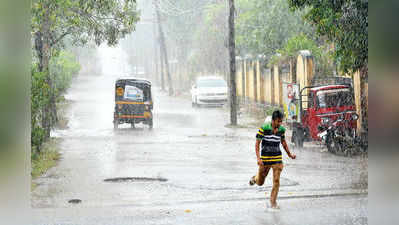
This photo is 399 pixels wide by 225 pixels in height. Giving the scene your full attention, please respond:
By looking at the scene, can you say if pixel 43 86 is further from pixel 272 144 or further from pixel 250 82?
pixel 250 82

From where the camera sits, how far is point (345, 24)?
36.3 feet

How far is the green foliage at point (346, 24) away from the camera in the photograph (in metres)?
10.9

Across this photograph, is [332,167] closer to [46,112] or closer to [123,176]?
[123,176]

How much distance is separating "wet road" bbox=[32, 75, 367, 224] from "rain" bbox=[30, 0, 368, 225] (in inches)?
1.2

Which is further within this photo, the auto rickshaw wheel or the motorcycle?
the auto rickshaw wheel

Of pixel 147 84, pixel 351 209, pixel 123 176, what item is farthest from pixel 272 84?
pixel 351 209

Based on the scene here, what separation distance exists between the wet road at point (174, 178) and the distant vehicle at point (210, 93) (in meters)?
5.83

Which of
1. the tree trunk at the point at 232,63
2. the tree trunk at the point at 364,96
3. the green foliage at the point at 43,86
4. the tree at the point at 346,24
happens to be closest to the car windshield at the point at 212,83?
the tree trunk at the point at 232,63

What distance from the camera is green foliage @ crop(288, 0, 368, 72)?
1085cm

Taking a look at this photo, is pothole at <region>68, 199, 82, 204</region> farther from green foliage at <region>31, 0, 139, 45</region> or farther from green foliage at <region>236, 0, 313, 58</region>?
green foliage at <region>236, 0, 313, 58</region>

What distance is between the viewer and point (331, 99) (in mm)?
12836

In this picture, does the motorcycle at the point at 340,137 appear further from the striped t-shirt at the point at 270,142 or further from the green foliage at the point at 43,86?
the green foliage at the point at 43,86

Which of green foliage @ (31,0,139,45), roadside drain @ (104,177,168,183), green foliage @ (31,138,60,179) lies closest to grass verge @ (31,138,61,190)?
green foliage @ (31,138,60,179)

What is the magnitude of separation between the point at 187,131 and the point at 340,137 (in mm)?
4087
